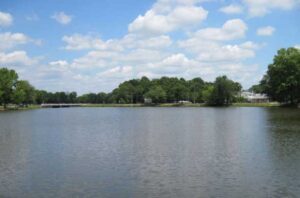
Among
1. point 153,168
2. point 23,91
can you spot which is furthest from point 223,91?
point 153,168

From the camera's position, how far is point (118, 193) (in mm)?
18078

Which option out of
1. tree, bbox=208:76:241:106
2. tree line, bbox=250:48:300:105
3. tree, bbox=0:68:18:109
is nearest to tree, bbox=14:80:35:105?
tree, bbox=0:68:18:109

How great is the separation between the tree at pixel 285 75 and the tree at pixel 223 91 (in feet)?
114

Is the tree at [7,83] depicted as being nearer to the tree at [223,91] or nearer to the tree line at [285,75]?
the tree at [223,91]

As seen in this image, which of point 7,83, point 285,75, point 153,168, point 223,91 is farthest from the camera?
point 223,91

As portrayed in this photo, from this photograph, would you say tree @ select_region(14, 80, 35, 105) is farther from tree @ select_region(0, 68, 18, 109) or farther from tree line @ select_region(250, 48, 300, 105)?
tree line @ select_region(250, 48, 300, 105)

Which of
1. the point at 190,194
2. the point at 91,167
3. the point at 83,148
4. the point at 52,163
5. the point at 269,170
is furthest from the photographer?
the point at 83,148

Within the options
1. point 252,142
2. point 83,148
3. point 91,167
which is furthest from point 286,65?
point 91,167

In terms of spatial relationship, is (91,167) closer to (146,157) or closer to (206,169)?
(146,157)

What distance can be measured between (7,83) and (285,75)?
308ft

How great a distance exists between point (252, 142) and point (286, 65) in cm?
9075

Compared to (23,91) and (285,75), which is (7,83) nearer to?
(23,91)

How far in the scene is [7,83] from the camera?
146375 mm

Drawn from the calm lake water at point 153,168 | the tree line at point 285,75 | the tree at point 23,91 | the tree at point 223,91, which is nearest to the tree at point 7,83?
the tree at point 23,91
